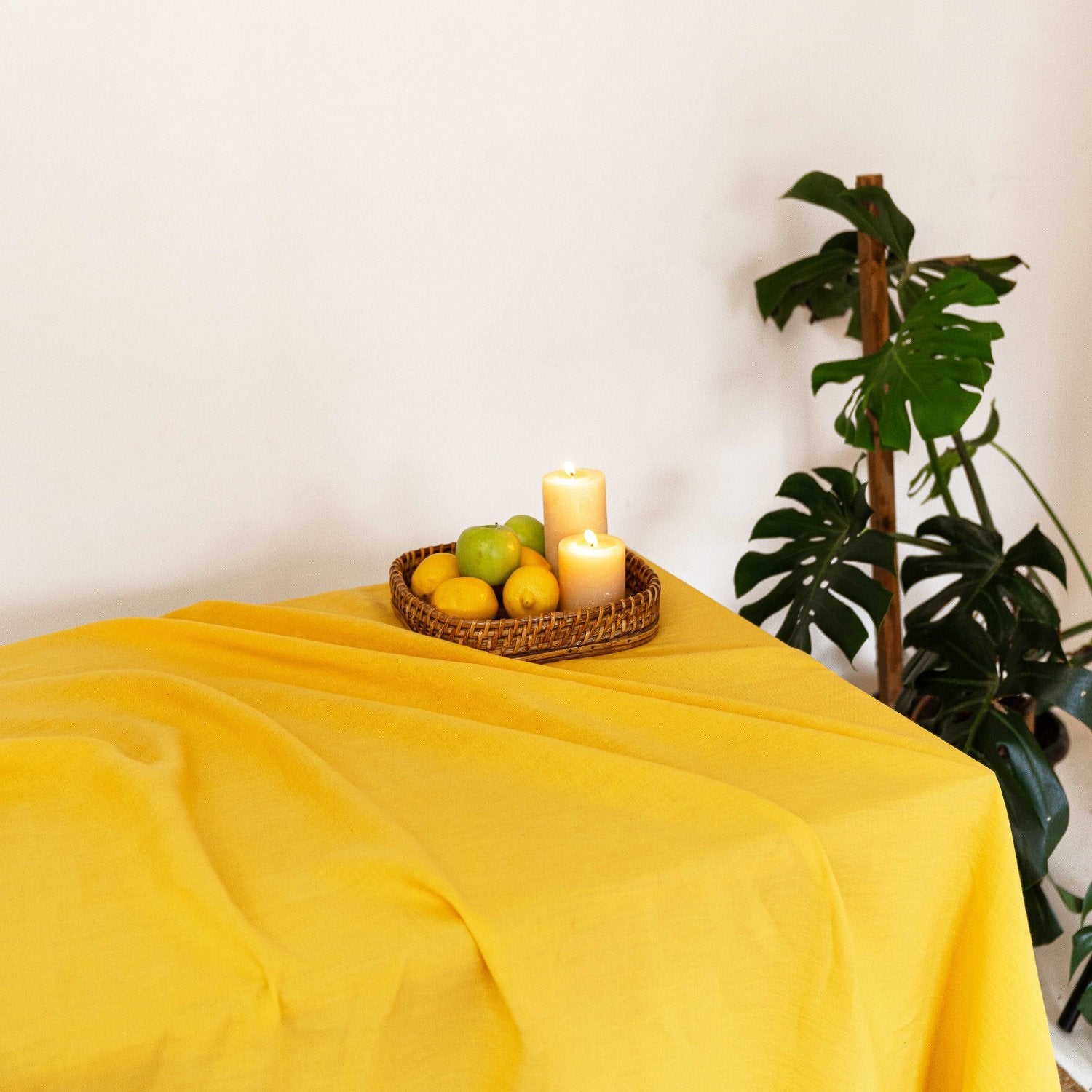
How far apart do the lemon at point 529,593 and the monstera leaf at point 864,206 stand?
757mm

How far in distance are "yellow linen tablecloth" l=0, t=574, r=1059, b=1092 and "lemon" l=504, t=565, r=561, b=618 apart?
8 cm

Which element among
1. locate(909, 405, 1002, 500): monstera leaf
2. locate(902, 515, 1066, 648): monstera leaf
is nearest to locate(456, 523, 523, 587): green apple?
locate(902, 515, 1066, 648): monstera leaf

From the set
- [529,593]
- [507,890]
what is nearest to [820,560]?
[529,593]

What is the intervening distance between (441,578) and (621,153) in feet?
2.80

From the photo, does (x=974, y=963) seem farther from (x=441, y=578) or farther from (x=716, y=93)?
(x=716, y=93)

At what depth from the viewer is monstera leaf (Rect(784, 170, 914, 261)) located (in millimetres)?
1539

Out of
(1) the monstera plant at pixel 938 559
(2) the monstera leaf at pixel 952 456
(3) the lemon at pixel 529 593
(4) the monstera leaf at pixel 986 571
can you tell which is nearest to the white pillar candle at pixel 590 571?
(3) the lemon at pixel 529 593

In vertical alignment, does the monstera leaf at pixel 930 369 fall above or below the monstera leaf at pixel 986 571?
above

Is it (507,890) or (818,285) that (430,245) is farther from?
(507,890)

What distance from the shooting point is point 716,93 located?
1.74 metres

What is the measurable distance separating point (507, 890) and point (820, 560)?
0.94 meters

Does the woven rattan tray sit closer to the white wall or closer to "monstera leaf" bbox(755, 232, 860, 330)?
the white wall

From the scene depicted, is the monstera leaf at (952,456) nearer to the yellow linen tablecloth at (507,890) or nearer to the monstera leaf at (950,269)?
the monstera leaf at (950,269)

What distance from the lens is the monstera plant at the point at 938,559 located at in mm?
1287
